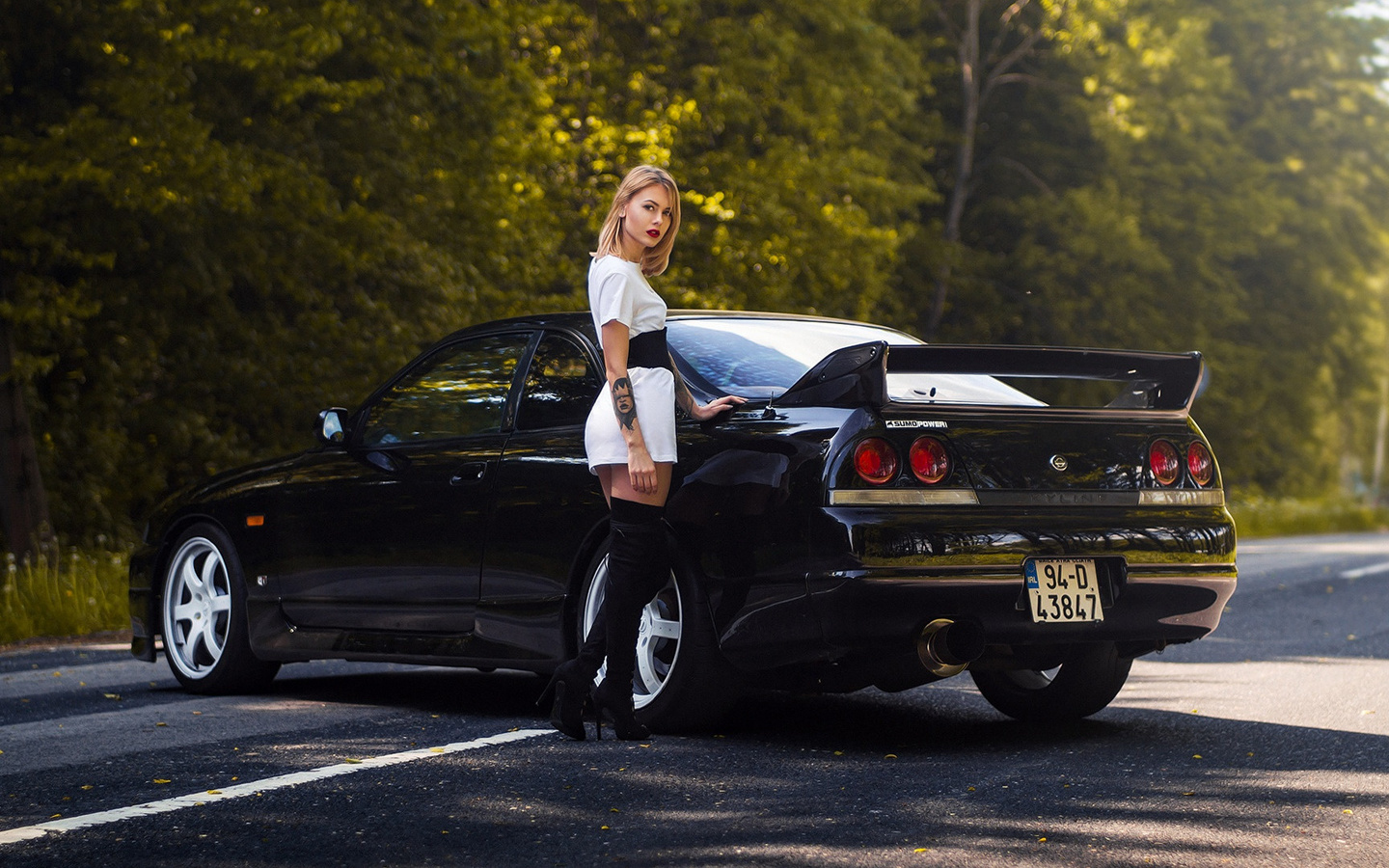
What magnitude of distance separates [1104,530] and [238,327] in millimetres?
14346

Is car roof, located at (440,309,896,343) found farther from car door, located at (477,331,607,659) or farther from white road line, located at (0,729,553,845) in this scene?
white road line, located at (0,729,553,845)

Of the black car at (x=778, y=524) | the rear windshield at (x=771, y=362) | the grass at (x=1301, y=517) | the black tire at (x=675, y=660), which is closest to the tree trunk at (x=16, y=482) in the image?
the black car at (x=778, y=524)

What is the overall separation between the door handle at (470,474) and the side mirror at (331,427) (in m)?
0.74

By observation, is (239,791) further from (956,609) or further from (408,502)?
(956,609)

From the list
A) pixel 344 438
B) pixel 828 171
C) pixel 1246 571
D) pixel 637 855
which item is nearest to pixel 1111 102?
pixel 828 171

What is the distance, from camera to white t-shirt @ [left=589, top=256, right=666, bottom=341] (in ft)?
17.8

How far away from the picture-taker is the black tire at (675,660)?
564 centimetres

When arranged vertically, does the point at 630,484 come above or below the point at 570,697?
above

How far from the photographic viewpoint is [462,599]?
6.36 metres

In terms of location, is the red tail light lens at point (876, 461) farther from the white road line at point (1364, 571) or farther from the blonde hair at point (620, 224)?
the white road line at point (1364, 571)

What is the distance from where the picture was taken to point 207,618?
7.38 m

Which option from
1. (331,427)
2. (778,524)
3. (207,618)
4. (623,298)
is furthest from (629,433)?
(207,618)

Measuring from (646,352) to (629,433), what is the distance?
0.93ft

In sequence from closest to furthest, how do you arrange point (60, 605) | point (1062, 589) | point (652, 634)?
point (1062, 589) → point (652, 634) → point (60, 605)
